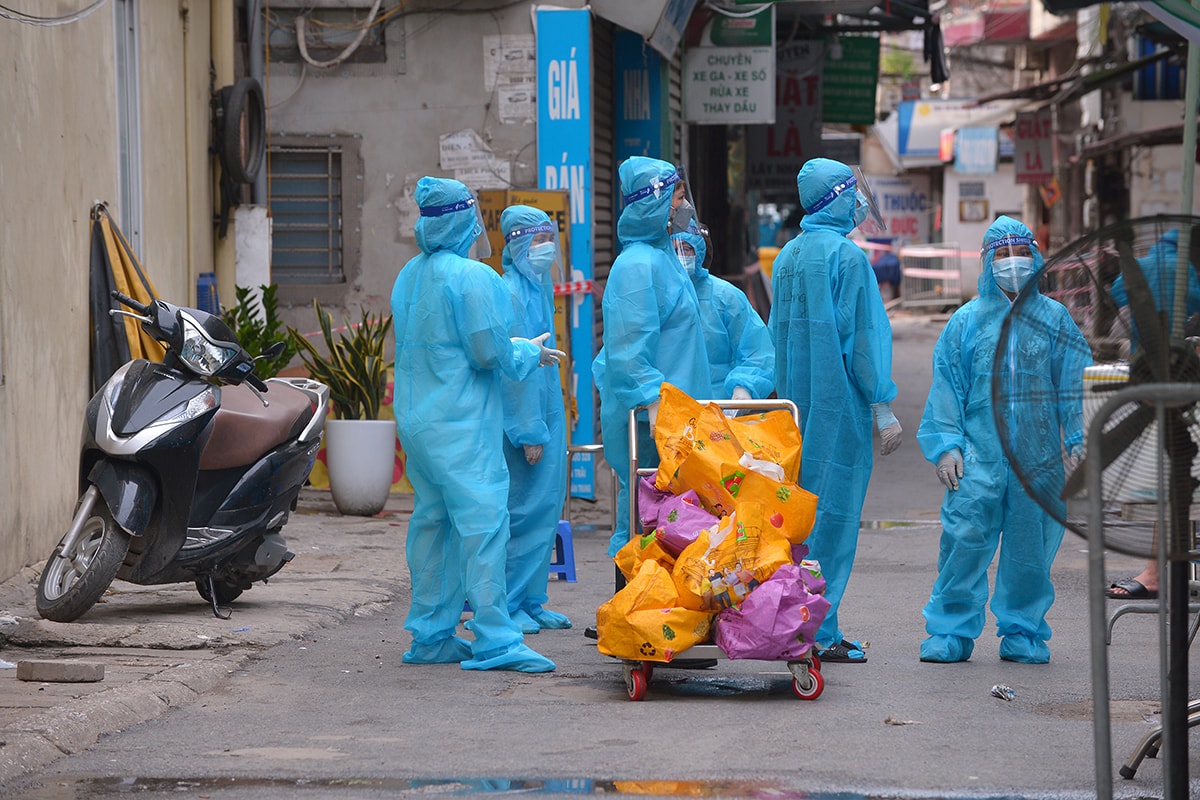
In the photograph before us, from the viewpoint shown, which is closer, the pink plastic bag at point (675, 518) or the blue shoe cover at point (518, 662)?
the pink plastic bag at point (675, 518)

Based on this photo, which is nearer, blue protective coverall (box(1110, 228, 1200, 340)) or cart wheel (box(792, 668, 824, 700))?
blue protective coverall (box(1110, 228, 1200, 340))

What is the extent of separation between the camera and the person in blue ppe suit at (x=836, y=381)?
250 inches

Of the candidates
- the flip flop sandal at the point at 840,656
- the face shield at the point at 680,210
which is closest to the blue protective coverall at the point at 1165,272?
the flip flop sandal at the point at 840,656

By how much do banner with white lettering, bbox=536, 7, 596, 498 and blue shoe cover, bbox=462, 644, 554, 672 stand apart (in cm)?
446

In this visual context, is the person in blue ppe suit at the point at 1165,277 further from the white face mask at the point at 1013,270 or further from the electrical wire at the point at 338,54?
the electrical wire at the point at 338,54

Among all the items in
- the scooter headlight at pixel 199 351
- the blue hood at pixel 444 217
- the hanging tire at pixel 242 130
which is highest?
the hanging tire at pixel 242 130

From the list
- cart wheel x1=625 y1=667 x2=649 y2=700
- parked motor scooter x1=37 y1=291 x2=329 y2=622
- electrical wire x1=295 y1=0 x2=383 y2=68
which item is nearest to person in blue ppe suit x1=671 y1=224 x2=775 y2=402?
cart wheel x1=625 y1=667 x2=649 y2=700

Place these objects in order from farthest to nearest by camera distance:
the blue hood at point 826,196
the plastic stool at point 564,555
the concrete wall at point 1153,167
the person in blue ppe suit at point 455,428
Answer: the concrete wall at point 1153,167, the plastic stool at point 564,555, the blue hood at point 826,196, the person in blue ppe suit at point 455,428

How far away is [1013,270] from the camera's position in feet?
20.5

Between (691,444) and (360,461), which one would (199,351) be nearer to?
(691,444)

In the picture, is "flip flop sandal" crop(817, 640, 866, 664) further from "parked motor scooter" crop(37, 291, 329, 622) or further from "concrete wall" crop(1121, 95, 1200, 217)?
"concrete wall" crop(1121, 95, 1200, 217)

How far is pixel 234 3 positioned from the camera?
11.2 meters

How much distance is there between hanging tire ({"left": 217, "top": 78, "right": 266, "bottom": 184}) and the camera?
1062cm

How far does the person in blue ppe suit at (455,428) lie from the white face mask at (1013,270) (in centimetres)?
187
